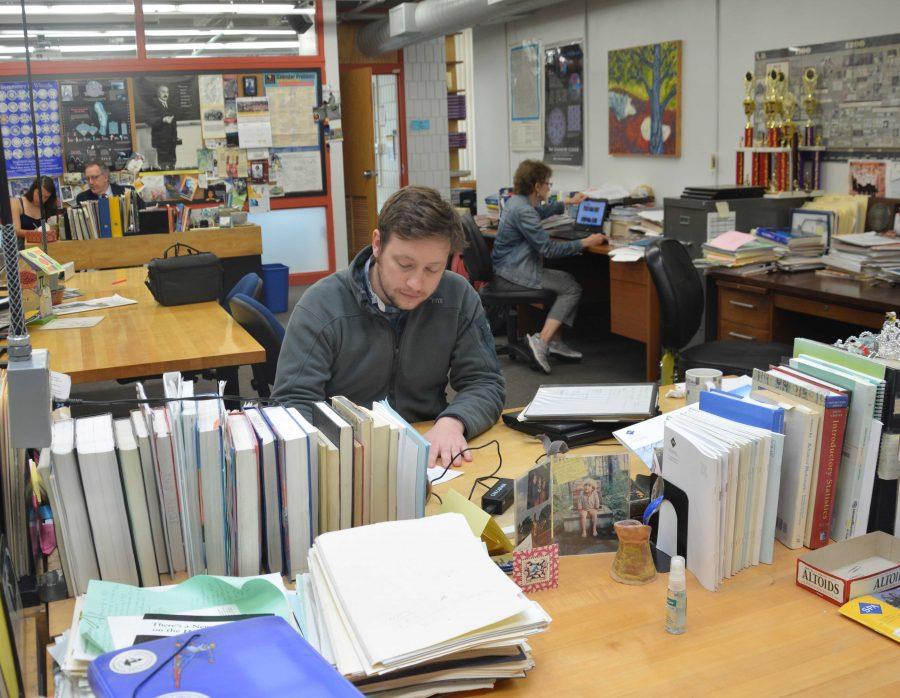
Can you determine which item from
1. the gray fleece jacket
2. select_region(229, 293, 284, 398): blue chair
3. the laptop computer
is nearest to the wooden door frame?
the laptop computer

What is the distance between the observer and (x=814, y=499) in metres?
1.61

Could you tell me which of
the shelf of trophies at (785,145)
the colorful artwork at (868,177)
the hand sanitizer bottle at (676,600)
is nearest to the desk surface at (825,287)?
the colorful artwork at (868,177)

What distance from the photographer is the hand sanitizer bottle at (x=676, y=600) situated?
133 cm

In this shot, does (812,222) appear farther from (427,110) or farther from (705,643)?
(427,110)

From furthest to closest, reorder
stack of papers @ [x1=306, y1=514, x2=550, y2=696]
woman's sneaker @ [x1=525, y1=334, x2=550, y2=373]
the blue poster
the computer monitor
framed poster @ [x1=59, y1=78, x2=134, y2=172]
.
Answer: framed poster @ [x1=59, y1=78, x2=134, y2=172] < the blue poster < the computer monitor < woman's sneaker @ [x1=525, y1=334, x2=550, y2=373] < stack of papers @ [x1=306, y1=514, x2=550, y2=696]

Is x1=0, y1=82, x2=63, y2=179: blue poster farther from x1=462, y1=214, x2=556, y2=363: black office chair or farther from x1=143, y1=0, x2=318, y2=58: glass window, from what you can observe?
x1=462, y1=214, x2=556, y2=363: black office chair

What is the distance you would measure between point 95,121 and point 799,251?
20.3 feet

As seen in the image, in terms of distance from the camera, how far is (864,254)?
4.07 metres

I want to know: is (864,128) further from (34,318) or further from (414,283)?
(34,318)

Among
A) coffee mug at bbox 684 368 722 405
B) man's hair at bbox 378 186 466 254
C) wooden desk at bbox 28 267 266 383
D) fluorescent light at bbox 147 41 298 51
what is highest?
fluorescent light at bbox 147 41 298 51

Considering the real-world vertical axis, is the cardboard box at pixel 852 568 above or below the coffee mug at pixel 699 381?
below

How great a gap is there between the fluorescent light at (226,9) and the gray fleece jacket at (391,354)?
7.06m

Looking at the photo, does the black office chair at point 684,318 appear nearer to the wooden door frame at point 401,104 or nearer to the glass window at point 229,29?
the glass window at point 229,29

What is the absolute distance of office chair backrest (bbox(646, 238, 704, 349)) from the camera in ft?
12.9
